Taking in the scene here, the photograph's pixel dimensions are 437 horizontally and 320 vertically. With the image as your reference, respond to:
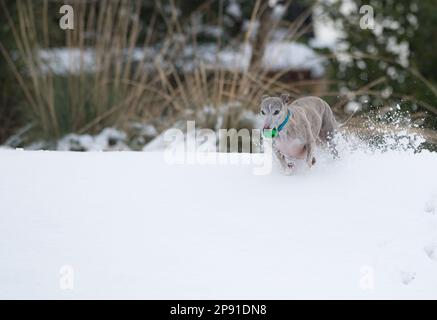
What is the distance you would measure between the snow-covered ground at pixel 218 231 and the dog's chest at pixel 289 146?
0.17 meters

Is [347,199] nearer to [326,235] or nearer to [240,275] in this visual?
[326,235]

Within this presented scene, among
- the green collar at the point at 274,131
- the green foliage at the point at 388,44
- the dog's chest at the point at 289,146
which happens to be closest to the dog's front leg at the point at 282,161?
the dog's chest at the point at 289,146

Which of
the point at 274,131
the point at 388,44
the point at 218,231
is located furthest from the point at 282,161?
the point at 388,44

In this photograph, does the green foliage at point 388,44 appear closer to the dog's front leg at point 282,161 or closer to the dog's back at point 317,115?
the dog's back at point 317,115

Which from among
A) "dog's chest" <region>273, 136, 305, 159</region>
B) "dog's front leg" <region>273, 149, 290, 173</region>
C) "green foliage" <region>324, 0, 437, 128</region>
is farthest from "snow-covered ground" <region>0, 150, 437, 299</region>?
"green foliage" <region>324, 0, 437, 128</region>

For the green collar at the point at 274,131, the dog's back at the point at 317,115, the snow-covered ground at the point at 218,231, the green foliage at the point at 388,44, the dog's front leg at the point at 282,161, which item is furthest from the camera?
the green foliage at the point at 388,44

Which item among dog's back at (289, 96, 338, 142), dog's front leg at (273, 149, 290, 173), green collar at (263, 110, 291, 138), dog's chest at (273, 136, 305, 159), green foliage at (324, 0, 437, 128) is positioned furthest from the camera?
green foliage at (324, 0, 437, 128)

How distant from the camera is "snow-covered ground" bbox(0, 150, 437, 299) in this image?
125 inches

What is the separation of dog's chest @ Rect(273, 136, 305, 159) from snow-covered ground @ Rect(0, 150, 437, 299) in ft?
0.55

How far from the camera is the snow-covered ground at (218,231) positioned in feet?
10.4

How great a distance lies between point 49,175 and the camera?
4172mm

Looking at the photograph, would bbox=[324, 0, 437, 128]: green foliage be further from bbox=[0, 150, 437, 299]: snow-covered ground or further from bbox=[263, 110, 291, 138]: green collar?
bbox=[263, 110, 291, 138]: green collar

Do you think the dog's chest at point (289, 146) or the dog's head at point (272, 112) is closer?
the dog's head at point (272, 112)

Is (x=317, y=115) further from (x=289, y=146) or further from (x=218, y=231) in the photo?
(x=218, y=231)
